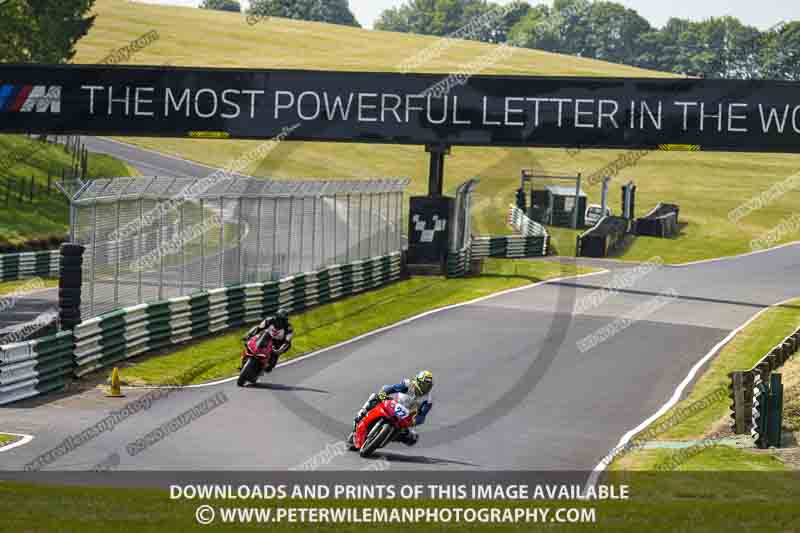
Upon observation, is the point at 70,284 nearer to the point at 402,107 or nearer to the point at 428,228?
the point at 402,107

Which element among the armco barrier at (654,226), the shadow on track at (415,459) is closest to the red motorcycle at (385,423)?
the shadow on track at (415,459)

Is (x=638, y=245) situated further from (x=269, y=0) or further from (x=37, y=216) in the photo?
(x=269, y=0)

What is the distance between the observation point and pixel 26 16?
5003cm

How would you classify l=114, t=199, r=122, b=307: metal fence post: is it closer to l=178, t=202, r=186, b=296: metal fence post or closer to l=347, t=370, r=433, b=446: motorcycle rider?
l=178, t=202, r=186, b=296: metal fence post

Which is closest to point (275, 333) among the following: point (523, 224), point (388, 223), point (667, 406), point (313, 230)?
point (667, 406)

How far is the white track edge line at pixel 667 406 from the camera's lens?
1597 centimetres

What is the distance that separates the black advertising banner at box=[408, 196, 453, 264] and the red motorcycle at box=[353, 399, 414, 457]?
22.5 meters

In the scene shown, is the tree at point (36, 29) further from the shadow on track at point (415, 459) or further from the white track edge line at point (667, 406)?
the shadow on track at point (415, 459)

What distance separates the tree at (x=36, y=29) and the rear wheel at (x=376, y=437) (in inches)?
1327

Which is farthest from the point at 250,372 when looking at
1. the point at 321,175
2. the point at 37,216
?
the point at 321,175

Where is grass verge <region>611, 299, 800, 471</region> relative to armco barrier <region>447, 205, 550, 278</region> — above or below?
below

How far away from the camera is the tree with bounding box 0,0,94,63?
48344 mm

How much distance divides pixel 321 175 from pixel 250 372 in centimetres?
5849

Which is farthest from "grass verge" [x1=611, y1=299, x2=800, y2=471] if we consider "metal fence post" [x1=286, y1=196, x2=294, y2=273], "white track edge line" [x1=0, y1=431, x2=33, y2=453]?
"metal fence post" [x1=286, y1=196, x2=294, y2=273]
